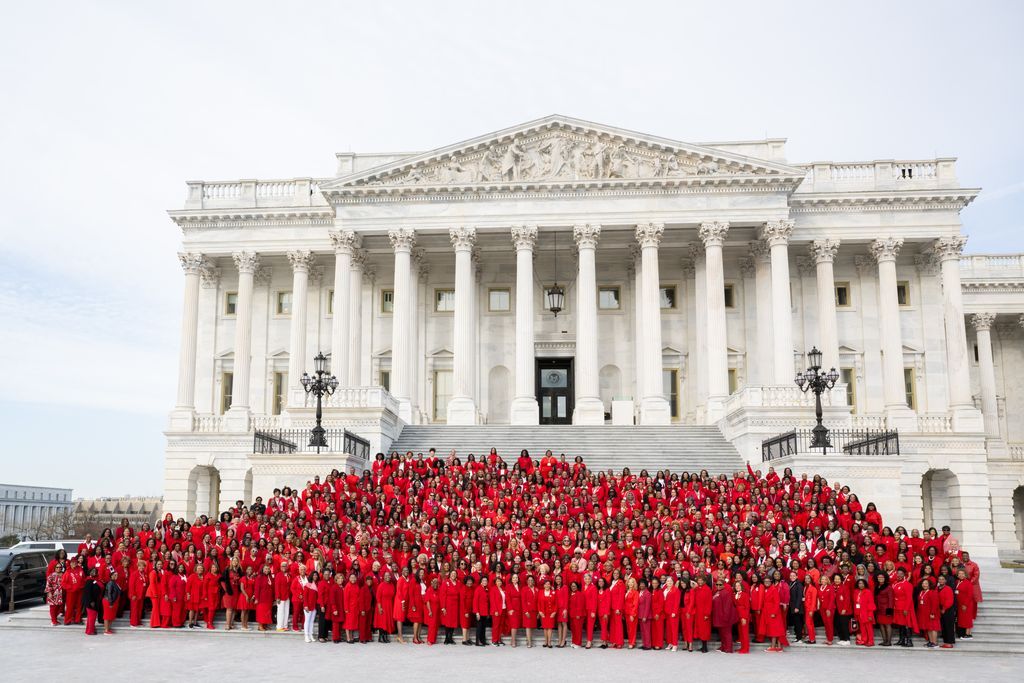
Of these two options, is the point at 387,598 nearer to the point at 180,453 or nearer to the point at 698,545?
the point at 698,545

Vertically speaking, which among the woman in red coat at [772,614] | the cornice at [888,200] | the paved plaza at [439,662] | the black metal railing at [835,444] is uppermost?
the cornice at [888,200]

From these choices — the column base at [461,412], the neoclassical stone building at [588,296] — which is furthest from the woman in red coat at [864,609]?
the column base at [461,412]

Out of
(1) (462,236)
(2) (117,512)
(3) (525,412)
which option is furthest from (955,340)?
(2) (117,512)

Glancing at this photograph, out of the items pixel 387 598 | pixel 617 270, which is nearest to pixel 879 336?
pixel 617 270

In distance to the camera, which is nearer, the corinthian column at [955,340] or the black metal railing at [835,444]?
the black metal railing at [835,444]

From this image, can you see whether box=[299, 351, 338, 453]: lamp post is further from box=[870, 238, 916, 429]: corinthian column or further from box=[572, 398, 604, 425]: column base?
box=[870, 238, 916, 429]: corinthian column

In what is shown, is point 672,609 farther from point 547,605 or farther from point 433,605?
point 433,605

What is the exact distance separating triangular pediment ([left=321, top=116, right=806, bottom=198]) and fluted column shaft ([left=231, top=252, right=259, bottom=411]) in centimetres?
712

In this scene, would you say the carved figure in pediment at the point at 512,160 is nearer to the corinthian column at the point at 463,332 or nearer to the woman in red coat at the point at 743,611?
the corinthian column at the point at 463,332

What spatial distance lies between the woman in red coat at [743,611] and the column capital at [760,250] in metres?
26.9

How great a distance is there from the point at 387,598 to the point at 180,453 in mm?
28688

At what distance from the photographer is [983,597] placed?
20016 millimetres

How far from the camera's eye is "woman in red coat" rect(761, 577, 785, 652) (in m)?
16.8

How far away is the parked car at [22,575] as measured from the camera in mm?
22594
